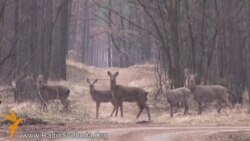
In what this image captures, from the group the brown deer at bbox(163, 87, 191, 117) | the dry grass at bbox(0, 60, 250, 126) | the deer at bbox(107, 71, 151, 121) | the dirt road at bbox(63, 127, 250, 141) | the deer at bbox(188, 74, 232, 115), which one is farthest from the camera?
the deer at bbox(188, 74, 232, 115)

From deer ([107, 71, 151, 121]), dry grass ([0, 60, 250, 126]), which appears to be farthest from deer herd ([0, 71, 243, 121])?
dry grass ([0, 60, 250, 126])

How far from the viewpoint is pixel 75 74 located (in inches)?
1615

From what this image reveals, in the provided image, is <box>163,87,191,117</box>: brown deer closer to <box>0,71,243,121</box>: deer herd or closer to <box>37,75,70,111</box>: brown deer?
<box>0,71,243,121</box>: deer herd

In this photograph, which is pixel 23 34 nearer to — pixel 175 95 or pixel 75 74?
pixel 175 95

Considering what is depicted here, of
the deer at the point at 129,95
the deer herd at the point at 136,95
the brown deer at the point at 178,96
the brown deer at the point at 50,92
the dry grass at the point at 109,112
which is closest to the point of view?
the dry grass at the point at 109,112

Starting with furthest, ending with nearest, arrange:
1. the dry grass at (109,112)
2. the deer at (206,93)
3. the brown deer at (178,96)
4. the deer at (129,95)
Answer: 1. the deer at (206,93)
2. the brown deer at (178,96)
3. the deer at (129,95)
4. the dry grass at (109,112)

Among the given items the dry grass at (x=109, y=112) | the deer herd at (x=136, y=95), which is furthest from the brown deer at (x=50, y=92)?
the dry grass at (x=109, y=112)

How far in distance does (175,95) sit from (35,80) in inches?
233

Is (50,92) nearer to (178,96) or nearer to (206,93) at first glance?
(178,96)

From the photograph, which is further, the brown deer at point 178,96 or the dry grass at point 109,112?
the brown deer at point 178,96

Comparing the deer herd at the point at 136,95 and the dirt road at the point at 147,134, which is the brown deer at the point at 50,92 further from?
the dirt road at the point at 147,134

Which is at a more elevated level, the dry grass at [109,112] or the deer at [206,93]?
the deer at [206,93]

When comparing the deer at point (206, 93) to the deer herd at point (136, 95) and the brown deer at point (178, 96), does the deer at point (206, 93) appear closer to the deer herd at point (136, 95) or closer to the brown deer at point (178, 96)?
the deer herd at point (136, 95)

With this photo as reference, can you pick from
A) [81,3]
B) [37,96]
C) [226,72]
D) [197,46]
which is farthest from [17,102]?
[81,3]
